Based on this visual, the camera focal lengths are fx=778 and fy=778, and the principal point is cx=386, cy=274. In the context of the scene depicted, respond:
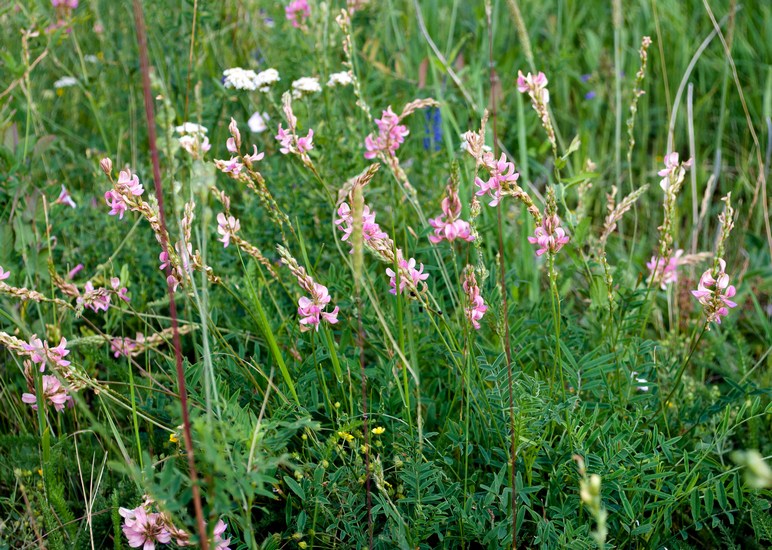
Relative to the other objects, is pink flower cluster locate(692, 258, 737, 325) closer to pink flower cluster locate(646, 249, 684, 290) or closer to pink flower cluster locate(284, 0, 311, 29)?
pink flower cluster locate(646, 249, 684, 290)

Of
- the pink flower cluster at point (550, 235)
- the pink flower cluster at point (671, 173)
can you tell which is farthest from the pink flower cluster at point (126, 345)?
the pink flower cluster at point (671, 173)

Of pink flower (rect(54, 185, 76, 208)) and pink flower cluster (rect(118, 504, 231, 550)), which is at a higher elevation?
pink flower (rect(54, 185, 76, 208))

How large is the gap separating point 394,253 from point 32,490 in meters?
0.86

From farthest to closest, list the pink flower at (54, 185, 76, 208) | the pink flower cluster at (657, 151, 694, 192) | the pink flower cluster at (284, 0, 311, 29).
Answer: the pink flower cluster at (284, 0, 311, 29) → the pink flower at (54, 185, 76, 208) → the pink flower cluster at (657, 151, 694, 192)

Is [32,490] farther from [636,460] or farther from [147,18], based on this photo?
[147,18]

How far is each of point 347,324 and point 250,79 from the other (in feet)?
2.70

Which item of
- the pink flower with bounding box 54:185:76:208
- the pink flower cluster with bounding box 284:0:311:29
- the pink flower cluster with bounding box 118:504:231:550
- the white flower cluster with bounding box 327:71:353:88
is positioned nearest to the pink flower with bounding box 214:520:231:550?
the pink flower cluster with bounding box 118:504:231:550

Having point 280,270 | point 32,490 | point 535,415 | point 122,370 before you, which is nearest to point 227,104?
point 280,270

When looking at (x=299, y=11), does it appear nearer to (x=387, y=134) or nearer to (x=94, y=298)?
(x=387, y=134)

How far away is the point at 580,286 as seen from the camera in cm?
240

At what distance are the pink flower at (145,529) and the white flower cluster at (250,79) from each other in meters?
1.19

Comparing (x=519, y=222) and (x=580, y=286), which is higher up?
(x=519, y=222)

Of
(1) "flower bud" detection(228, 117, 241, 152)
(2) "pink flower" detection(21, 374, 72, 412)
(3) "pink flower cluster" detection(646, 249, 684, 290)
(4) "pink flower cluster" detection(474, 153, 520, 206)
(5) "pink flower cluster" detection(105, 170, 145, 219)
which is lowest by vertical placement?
(3) "pink flower cluster" detection(646, 249, 684, 290)

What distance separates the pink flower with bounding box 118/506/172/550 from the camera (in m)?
1.25
